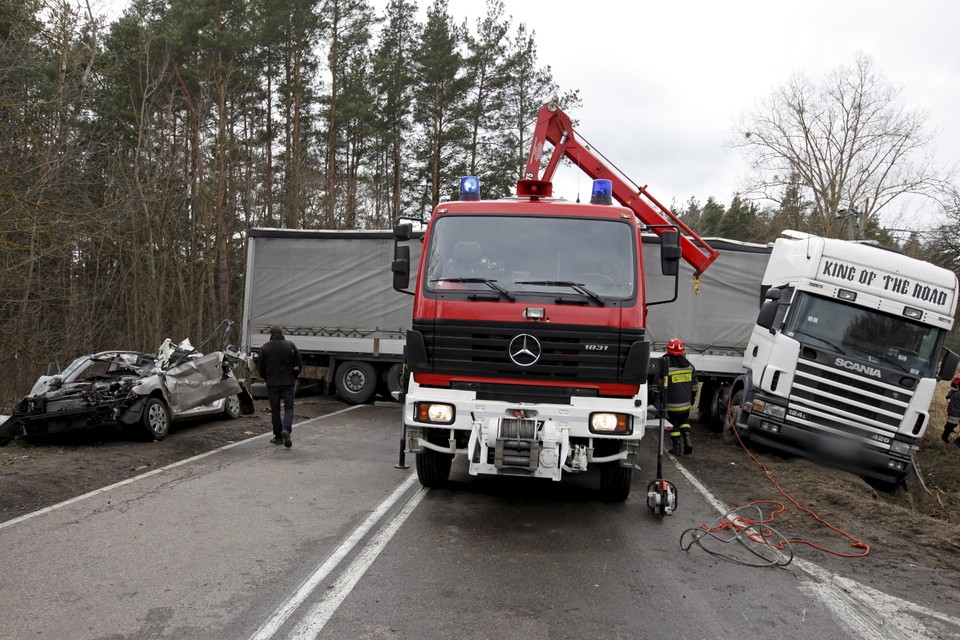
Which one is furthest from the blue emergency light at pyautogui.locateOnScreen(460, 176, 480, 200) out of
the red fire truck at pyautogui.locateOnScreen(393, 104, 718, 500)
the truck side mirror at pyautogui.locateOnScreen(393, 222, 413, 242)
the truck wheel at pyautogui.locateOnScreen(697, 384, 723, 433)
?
the truck wheel at pyautogui.locateOnScreen(697, 384, 723, 433)

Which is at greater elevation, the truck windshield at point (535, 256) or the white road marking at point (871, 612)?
the truck windshield at point (535, 256)

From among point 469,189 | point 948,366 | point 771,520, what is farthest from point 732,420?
point 469,189

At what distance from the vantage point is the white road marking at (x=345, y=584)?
3.88m

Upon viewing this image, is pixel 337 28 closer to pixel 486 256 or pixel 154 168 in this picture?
pixel 154 168

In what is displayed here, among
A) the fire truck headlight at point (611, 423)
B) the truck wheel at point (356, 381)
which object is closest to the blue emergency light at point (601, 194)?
the fire truck headlight at point (611, 423)

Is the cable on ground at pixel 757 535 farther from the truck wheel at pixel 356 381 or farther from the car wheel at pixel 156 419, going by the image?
the truck wheel at pixel 356 381

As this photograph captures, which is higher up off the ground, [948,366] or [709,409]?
[948,366]

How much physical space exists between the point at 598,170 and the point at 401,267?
6872 mm

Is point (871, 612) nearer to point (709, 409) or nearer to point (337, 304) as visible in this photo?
point (709, 409)

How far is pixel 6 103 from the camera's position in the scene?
10.3 meters

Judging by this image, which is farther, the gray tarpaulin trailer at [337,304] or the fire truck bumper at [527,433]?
the gray tarpaulin trailer at [337,304]

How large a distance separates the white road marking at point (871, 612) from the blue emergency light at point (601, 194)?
3.76 meters

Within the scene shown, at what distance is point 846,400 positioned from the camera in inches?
370

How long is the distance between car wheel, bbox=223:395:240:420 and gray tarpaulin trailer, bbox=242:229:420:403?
2.51 m
